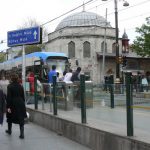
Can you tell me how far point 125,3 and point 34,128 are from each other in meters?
27.4

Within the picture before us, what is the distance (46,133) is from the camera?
41.5ft

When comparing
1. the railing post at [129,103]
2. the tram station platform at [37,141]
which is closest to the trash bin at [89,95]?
the tram station platform at [37,141]

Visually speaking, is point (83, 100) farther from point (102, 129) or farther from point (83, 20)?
point (83, 20)

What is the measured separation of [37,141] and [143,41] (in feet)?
121

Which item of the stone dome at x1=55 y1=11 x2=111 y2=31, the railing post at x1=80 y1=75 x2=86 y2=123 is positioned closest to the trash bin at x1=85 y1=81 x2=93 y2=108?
the railing post at x1=80 y1=75 x2=86 y2=123

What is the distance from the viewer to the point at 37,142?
10883 millimetres

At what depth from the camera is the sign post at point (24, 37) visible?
59.6ft

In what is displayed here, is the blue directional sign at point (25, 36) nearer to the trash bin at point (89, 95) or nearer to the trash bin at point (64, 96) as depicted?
the trash bin at point (64, 96)

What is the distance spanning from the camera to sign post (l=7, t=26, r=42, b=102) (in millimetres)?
18156

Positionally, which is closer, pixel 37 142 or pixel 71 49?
→ pixel 37 142

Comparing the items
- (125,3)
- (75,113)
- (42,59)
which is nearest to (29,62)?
(42,59)

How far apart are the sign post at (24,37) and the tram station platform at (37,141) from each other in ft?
18.8

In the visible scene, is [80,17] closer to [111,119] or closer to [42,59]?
[42,59]

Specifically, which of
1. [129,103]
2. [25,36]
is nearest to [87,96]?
[129,103]
